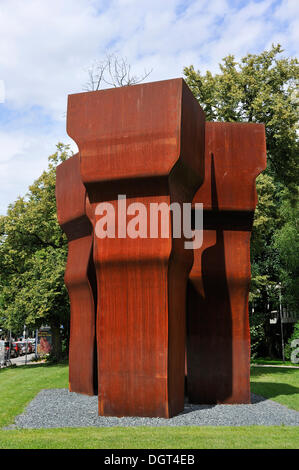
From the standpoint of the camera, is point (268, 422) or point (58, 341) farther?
point (58, 341)

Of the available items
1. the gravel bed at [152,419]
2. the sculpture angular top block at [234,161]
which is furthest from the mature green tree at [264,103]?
the gravel bed at [152,419]

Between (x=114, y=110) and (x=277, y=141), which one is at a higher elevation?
(x=277, y=141)

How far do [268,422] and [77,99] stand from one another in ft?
27.1

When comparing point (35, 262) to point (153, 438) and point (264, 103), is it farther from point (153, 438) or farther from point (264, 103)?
point (153, 438)

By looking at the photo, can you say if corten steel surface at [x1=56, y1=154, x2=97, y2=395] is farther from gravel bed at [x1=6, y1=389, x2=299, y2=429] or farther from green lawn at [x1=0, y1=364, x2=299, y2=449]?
green lawn at [x1=0, y1=364, x2=299, y2=449]

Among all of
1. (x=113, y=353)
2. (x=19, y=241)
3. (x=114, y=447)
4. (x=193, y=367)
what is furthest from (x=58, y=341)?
(x=114, y=447)

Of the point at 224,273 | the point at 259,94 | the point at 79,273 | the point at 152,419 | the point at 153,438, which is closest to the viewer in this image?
the point at 153,438

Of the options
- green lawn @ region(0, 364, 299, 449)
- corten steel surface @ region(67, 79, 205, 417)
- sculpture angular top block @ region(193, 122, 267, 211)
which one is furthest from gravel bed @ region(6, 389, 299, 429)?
sculpture angular top block @ region(193, 122, 267, 211)

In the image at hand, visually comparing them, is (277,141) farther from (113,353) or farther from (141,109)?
(113,353)

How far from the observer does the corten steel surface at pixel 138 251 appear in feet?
35.2

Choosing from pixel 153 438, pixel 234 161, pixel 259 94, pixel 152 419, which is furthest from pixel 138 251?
pixel 259 94

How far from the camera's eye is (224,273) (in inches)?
541

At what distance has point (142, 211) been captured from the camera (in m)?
11.1

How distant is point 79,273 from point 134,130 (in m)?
5.81
